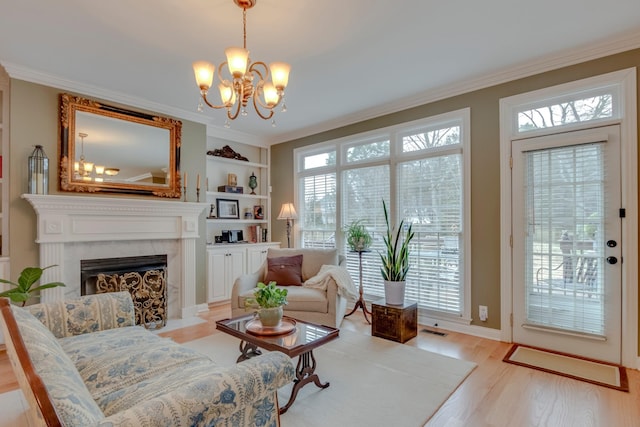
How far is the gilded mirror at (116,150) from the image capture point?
3445 millimetres

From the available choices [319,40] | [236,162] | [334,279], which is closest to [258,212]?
[236,162]

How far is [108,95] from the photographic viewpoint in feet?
12.1

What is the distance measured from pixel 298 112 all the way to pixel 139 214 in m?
2.36

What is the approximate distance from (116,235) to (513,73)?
4533 mm

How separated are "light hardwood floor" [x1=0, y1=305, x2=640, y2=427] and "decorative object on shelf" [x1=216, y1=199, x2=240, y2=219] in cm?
288

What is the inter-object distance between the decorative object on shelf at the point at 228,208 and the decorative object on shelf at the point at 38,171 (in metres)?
2.22

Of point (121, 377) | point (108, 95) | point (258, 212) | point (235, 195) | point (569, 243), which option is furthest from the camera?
point (258, 212)

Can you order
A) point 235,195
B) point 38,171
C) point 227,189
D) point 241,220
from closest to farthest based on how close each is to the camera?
point 38,171, point 227,189, point 235,195, point 241,220

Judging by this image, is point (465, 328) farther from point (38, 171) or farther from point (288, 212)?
point (38, 171)

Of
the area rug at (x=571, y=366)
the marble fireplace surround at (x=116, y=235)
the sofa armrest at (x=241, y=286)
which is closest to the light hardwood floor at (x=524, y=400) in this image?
the area rug at (x=571, y=366)

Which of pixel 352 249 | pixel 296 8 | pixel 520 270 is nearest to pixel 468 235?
pixel 520 270

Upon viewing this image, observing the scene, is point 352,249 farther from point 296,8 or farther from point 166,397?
point 166,397

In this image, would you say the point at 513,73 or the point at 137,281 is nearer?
the point at 513,73

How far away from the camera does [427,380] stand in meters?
2.50
